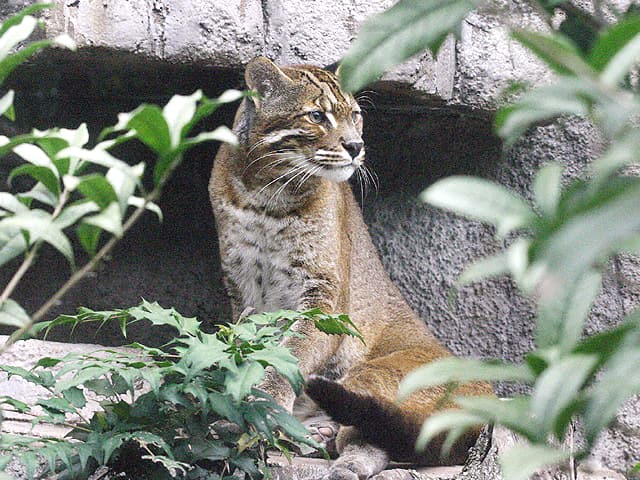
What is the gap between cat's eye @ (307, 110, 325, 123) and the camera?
4578mm

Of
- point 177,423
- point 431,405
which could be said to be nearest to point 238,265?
point 431,405

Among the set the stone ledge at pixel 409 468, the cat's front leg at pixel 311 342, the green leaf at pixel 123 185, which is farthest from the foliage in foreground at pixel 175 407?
the cat's front leg at pixel 311 342

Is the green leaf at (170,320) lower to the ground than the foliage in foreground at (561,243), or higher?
lower

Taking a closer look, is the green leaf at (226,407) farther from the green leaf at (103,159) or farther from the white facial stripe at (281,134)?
the white facial stripe at (281,134)

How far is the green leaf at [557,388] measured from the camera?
0.94 meters

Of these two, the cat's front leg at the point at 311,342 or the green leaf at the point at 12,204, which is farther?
the cat's front leg at the point at 311,342

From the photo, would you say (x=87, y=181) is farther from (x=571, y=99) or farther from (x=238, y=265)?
(x=238, y=265)

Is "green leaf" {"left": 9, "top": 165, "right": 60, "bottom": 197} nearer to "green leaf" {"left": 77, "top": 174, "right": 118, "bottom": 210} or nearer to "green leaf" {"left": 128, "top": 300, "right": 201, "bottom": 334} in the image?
"green leaf" {"left": 77, "top": 174, "right": 118, "bottom": 210}

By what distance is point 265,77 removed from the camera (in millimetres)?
4504

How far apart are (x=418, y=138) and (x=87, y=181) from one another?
14.4 feet

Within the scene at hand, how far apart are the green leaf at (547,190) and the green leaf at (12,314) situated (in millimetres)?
864

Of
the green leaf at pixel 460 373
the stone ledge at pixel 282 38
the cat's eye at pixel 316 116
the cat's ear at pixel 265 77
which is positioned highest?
the green leaf at pixel 460 373

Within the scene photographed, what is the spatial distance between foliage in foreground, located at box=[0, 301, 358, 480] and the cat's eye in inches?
77.7

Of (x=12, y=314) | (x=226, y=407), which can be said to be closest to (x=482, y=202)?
(x=12, y=314)
